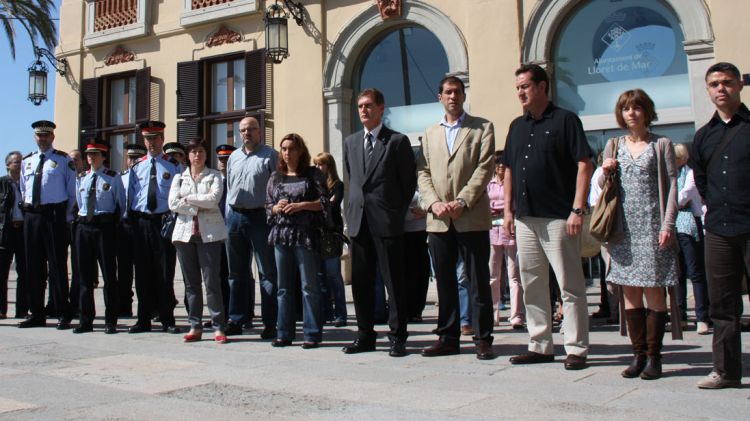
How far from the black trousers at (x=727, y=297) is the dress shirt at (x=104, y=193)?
570 cm

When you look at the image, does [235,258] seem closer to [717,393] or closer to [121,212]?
[121,212]

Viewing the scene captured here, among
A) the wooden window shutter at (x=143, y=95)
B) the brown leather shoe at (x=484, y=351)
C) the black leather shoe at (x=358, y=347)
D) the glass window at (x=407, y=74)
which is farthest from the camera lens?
the wooden window shutter at (x=143, y=95)

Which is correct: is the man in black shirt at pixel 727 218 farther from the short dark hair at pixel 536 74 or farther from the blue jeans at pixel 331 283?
the blue jeans at pixel 331 283

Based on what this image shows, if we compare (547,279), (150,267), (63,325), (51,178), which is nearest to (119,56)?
(51,178)

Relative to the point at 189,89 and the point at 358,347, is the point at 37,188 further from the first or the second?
the point at 189,89

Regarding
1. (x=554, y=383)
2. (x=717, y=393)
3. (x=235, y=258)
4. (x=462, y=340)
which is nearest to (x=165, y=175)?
(x=235, y=258)

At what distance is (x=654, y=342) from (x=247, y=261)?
4013 millimetres

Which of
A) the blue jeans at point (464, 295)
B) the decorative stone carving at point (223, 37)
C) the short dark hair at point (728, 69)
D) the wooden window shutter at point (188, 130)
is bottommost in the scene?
the blue jeans at point (464, 295)

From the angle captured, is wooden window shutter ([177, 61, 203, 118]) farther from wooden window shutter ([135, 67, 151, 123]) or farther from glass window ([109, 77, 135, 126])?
glass window ([109, 77, 135, 126])

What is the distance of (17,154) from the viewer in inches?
371

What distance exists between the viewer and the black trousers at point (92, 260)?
7.52m

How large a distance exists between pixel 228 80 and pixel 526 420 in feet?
42.9

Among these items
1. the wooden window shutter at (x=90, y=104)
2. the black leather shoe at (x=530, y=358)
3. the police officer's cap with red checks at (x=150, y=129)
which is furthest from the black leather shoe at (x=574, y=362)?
the wooden window shutter at (x=90, y=104)

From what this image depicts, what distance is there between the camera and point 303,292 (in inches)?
240
